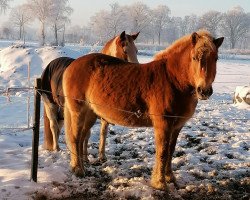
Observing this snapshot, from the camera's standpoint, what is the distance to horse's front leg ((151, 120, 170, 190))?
3848 mm

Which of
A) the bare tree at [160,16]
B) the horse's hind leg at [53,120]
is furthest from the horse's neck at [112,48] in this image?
the bare tree at [160,16]

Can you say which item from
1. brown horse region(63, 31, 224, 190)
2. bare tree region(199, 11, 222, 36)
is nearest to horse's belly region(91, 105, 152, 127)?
brown horse region(63, 31, 224, 190)

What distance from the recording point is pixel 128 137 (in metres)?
6.48

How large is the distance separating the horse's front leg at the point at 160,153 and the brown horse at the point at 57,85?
4.40 feet

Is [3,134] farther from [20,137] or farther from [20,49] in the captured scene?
[20,49]

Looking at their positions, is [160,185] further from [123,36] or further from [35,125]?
[123,36]

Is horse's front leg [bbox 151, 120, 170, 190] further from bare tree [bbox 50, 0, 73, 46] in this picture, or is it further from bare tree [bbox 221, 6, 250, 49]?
bare tree [bbox 221, 6, 250, 49]

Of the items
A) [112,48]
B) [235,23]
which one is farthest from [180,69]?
[235,23]

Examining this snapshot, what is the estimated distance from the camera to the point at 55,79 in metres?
5.09

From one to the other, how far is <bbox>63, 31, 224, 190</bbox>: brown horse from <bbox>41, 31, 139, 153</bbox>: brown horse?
0.59 metres

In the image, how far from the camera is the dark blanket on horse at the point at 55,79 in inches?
197

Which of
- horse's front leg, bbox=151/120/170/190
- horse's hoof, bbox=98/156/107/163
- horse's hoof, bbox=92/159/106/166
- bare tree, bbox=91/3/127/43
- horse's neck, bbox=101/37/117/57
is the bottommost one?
horse's hoof, bbox=92/159/106/166

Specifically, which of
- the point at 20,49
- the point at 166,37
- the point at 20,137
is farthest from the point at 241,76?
the point at 166,37

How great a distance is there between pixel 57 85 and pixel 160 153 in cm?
201
